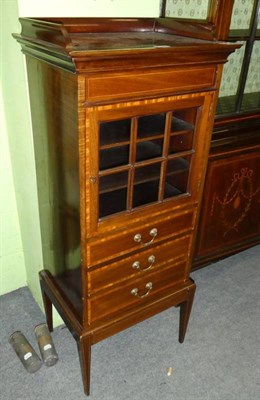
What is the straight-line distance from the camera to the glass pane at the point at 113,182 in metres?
1.23

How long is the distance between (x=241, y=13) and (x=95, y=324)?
1.55 m

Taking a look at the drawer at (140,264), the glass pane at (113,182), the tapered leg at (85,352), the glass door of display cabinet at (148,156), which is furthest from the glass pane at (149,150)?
the tapered leg at (85,352)

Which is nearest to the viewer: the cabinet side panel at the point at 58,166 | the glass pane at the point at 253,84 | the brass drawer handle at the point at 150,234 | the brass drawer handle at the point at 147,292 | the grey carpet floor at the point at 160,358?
the cabinet side panel at the point at 58,166

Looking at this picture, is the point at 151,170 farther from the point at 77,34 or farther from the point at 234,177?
the point at 234,177

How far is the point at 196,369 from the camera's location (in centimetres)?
172

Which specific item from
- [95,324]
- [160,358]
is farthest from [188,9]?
[160,358]

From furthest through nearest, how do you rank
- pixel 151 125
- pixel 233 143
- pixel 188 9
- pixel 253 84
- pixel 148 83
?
1. pixel 253 84
2. pixel 233 143
3. pixel 188 9
4. pixel 151 125
5. pixel 148 83

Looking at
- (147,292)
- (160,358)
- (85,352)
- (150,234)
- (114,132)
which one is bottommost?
(160,358)

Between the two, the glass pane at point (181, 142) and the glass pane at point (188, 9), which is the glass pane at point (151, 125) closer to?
the glass pane at point (181, 142)

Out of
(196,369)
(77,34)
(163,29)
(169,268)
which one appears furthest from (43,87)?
(196,369)

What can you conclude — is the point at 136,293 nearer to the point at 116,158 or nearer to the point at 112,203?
the point at 112,203

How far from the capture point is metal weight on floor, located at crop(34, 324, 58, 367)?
1684 mm

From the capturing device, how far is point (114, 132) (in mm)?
1308

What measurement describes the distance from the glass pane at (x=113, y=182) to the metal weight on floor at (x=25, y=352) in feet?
3.16
